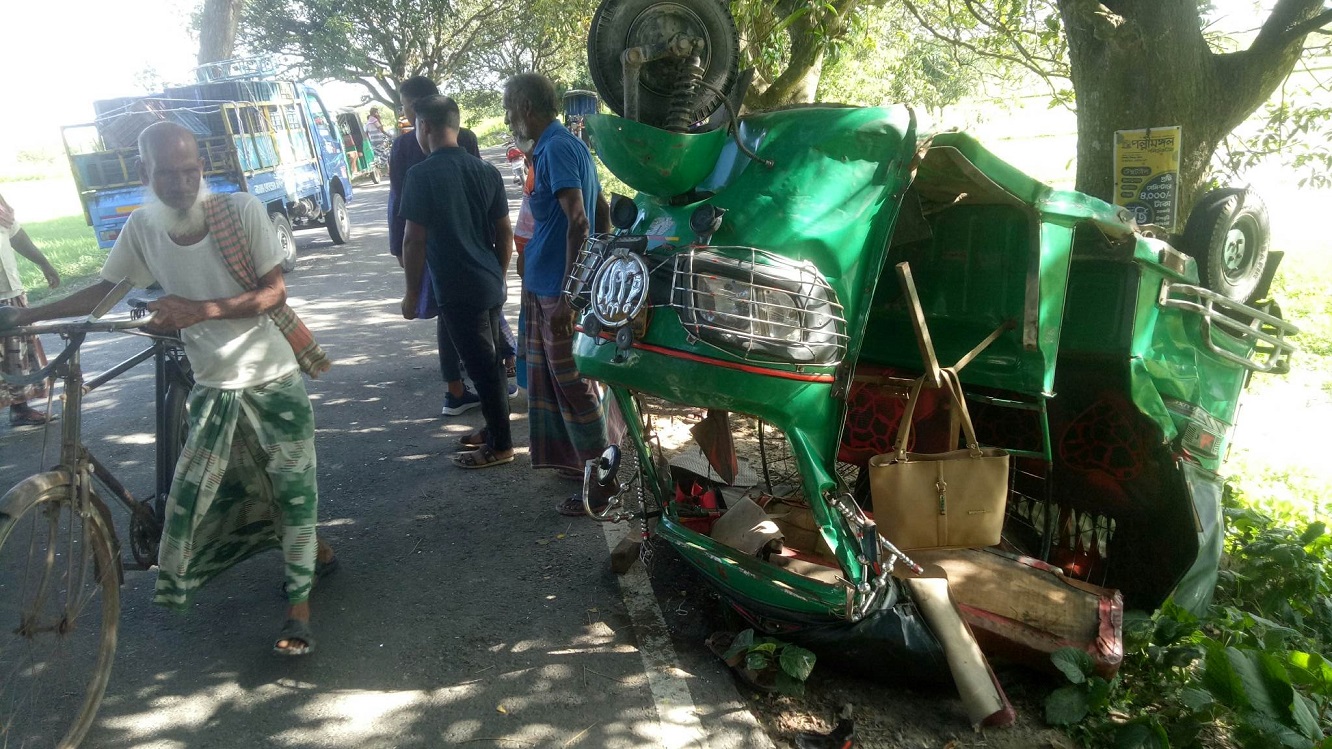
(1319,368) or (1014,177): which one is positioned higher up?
(1014,177)

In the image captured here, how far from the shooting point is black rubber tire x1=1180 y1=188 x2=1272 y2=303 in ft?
12.7

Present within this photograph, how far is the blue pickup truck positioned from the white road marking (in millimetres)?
7489

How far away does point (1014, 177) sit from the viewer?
2.85m

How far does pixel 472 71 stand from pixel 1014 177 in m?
34.4

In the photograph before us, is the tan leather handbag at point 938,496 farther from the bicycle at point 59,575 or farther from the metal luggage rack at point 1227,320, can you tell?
the bicycle at point 59,575

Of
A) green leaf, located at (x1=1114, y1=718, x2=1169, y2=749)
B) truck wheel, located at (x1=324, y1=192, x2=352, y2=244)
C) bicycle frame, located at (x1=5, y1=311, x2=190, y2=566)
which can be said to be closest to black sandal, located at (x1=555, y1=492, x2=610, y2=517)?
bicycle frame, located at (x1=5, y1=311, x2=190, y2=566)

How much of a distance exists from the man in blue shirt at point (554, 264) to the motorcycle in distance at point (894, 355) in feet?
2.13

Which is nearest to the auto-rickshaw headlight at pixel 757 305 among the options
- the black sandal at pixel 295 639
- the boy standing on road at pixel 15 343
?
the black sandal at pixel 295 639

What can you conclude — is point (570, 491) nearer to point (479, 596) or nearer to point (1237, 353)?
point (479, 596)

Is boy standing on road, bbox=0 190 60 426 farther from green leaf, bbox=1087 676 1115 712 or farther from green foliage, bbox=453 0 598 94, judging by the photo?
green foliage, bbox=453 0 598 94

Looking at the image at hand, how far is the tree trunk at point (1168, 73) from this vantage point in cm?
439

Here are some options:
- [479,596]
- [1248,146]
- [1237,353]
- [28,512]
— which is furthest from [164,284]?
[1248,146]

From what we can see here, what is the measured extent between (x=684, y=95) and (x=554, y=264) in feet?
5.20

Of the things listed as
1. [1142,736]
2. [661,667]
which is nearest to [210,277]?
[661,667]
